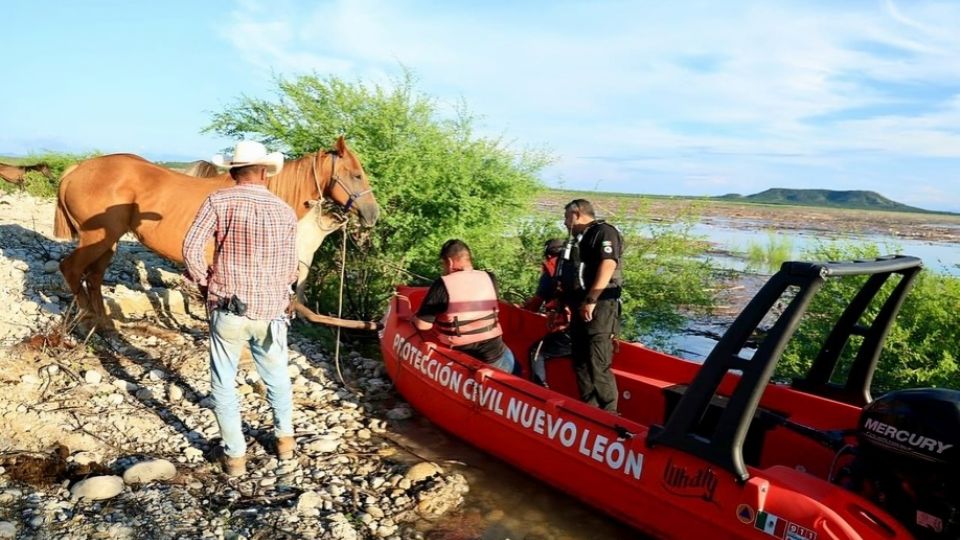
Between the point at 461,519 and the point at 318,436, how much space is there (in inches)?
61.6

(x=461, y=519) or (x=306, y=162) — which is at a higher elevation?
(x=306, y=162)

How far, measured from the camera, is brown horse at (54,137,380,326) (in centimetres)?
686

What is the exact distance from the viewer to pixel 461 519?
468cm

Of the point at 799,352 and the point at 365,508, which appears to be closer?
the point at 365,508

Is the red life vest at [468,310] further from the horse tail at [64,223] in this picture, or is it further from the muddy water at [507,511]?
the horse tail at [64,223]

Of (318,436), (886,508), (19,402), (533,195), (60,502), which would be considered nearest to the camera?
(886,508)

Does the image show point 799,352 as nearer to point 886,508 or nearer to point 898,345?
point 898,345

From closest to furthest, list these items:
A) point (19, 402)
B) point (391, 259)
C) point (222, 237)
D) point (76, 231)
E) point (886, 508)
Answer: point (886, 508), point (222, 237), point (19, 402), point (76, 231), point (391, 259)

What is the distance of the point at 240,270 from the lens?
437cm

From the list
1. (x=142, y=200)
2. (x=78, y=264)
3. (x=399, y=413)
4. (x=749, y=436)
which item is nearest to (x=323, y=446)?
(x=399, y=413)

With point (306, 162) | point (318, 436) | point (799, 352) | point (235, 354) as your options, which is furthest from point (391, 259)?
point (799, 352)

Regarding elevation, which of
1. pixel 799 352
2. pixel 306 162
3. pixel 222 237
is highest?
pixel 306 162

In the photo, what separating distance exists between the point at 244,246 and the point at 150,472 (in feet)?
5.34

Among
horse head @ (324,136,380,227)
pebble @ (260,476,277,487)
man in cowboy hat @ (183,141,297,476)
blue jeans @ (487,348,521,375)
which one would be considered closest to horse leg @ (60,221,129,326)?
horse head @ (324,136,380,227)
